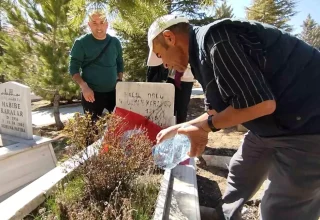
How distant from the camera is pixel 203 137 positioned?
130 cm

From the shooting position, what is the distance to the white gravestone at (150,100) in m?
2.83

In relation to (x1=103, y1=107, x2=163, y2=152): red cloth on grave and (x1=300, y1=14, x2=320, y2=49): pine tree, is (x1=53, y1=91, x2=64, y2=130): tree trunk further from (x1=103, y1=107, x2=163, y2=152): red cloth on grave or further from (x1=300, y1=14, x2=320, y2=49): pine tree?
(x1=300, y1=14, x2=320, y2=49): pine tree

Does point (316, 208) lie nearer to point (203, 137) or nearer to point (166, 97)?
point (203, 137)

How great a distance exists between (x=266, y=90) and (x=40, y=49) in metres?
5.17

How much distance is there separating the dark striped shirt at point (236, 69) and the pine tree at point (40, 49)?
184 inches

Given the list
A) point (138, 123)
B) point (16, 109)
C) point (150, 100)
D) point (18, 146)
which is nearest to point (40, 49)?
point (16, 109)

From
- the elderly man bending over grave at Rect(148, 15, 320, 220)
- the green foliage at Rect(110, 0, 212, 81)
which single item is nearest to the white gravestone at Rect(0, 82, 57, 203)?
the green foliage at Rect(110, 0, 212, 81)

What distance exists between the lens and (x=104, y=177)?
1.70 metres

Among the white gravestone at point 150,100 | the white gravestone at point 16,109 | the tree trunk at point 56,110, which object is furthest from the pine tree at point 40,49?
the white gravestone at point 150,100

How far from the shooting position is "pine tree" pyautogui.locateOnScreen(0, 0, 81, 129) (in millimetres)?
5375

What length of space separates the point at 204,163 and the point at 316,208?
177 cm

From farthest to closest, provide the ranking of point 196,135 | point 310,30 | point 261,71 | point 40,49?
point 310,30, point 40,49, point 196,135, point 261,71

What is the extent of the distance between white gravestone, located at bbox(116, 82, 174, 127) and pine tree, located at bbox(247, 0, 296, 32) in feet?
59.7

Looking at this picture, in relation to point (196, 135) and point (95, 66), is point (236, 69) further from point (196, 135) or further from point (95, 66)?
point (95, 66)
